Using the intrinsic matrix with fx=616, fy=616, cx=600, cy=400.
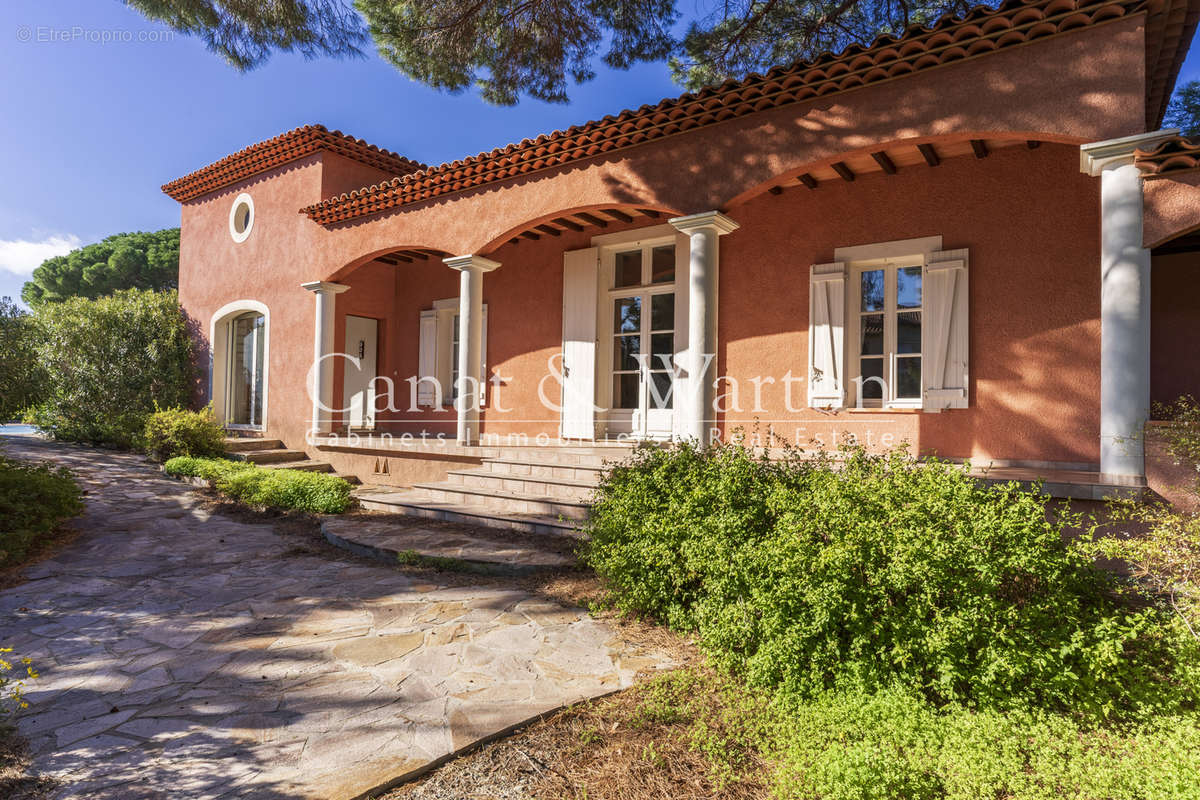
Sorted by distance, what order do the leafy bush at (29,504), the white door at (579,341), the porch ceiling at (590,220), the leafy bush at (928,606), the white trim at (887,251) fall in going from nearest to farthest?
the leafy bush at (928,606)
the leafy bush at (29,504)
the white trim at (887,251)
the porch ceiling at (590,220)
the white door at (579,341)

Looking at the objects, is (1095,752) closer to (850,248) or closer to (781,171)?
(781,171)

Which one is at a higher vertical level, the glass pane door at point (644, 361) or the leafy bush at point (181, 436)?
the glass pane door at point (644, 361)

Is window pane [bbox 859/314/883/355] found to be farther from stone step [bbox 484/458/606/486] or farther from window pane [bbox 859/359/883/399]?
stone step [bbox 484/458/606/486]

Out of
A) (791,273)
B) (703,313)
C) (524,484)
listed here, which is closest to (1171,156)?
(791,273)

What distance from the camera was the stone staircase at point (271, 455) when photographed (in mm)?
9477

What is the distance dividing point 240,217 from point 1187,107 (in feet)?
62.0

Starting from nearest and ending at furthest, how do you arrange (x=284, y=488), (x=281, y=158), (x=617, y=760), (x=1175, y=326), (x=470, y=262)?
(x=617, y=760) → (x=1175, y=326) → (x=284, y=488) → (x=470, y=262) → (x=281, y=158)

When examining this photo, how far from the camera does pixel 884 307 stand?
262 inches

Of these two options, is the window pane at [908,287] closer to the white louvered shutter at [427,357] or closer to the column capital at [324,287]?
the white louvered shutter at [427,357]

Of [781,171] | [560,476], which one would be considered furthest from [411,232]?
[781,171]

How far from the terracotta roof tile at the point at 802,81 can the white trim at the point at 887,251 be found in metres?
1.80

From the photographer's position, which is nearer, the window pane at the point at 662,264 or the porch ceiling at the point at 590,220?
the porch ceiling at the point at 590,220

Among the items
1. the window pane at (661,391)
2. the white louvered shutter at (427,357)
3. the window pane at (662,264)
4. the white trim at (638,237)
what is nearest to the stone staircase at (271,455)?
the white louvered shutter at (427,357)

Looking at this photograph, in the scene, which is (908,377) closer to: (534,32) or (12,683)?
(534,32)
